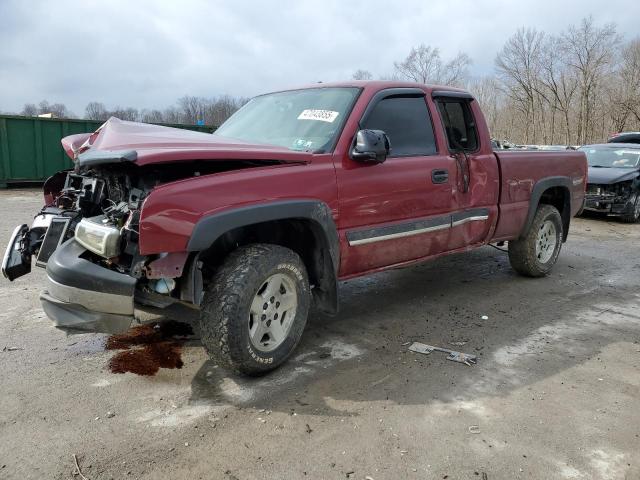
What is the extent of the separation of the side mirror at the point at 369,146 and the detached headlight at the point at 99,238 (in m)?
1.68

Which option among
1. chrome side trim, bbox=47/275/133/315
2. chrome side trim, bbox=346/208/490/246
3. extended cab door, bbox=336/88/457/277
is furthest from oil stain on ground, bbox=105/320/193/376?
chrome side trim, bbox=346/208/490/246

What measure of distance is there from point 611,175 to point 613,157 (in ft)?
4.60

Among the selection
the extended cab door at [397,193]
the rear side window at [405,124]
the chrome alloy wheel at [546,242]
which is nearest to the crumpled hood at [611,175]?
the chrome alloy wheel at [546,242]

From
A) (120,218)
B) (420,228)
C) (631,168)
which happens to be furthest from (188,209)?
(631,168)

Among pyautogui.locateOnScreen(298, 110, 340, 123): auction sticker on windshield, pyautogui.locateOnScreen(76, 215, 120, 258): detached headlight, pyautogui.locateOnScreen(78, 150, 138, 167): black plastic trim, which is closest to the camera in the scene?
pyautogui.locateOnScreen(78, 150, 138, 167): black plastic trim

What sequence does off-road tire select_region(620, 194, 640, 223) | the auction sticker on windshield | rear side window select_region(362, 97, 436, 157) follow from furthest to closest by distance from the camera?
off-road tire select_region(620, 194, 640, 223) → rear side window select_region(362, 97, 436, 157) → the auction sticker on windshield

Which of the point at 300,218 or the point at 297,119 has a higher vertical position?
the point at 297,119

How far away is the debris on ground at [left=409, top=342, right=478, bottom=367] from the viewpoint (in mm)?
3738

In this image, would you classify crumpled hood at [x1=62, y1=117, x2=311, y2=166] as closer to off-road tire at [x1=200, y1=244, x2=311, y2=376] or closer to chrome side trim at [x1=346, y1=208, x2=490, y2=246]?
off-road tire at [x1=200, y1=244, x2=311, y2=376]

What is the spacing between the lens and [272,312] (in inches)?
134

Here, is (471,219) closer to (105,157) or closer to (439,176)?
(439,176)

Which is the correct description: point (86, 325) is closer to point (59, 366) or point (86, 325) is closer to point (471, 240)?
point (59, 366)

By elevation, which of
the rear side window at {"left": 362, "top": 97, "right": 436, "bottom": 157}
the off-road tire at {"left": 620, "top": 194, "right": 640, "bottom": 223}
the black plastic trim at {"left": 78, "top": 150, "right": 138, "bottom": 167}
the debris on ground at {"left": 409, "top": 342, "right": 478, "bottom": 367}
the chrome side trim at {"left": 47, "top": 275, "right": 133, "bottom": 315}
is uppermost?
the rear side window at {"left": 362, "top": 97, "right": 436, "bottom": 157}

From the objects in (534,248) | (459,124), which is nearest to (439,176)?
(459,124)
